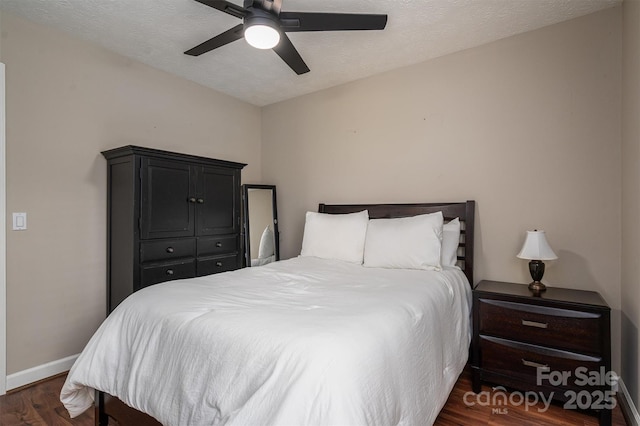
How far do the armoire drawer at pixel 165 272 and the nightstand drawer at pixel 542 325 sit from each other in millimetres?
2351

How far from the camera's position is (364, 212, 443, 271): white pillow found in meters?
2.29

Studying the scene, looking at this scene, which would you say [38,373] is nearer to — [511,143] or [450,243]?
[450,243]

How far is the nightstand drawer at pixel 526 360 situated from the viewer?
1829 millimetres

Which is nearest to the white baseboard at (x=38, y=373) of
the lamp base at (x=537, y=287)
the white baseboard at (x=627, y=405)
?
the lamp base at (x=537, y=287)

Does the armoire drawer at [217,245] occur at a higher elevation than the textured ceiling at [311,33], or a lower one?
lower

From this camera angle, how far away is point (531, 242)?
2141 millimetres

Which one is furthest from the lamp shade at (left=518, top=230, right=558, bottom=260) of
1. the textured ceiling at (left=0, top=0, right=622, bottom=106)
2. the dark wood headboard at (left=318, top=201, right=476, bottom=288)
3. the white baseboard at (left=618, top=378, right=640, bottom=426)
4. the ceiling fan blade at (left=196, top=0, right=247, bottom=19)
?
the ceiling fan blade at (left=196, top=0, right=247, bottom=19)

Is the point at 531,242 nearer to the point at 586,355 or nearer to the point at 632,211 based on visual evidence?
the point at 632,211

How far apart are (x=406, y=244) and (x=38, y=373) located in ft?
9.39

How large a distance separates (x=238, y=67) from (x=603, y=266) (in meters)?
3.35

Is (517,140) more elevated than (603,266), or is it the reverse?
(517,140)

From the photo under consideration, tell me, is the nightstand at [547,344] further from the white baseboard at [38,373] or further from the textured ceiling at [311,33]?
the white baseboard at [38,373]

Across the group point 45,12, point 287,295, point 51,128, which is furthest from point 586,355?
point 45,12

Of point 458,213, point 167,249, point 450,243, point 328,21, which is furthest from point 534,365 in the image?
point 167,249
